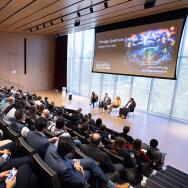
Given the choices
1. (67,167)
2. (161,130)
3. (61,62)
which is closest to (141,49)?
(161,130)

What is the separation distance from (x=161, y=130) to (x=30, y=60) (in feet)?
33.2

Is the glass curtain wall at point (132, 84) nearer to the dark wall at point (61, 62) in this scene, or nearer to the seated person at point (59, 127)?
the dark wall at point (61, 62)

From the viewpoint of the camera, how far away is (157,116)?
818cm

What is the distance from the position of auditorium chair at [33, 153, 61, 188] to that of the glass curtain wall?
7.14 m

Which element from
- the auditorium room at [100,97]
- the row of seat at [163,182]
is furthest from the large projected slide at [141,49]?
the row of seat at [163,182]

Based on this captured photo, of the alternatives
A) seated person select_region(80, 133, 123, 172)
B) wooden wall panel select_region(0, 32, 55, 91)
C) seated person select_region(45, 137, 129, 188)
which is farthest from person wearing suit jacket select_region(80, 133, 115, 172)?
wooden wall panel select_region(0, 32, 55, 91)

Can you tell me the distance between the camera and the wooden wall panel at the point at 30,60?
11.9 meters

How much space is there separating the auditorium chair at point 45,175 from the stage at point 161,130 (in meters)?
3.13

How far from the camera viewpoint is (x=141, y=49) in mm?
7328

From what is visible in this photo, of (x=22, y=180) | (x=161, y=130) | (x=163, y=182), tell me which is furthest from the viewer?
(x=161, y=130)

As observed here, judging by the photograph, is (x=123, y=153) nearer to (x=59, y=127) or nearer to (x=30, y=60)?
(x=59, y=127)

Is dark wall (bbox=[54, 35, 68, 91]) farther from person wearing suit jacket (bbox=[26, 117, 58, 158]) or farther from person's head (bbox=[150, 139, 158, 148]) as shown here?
person wearing suit jacket (bbox=[26, 117, 58, 158])

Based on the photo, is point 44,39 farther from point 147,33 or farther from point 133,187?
point 133,187

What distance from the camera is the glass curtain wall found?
7582 millimetres
